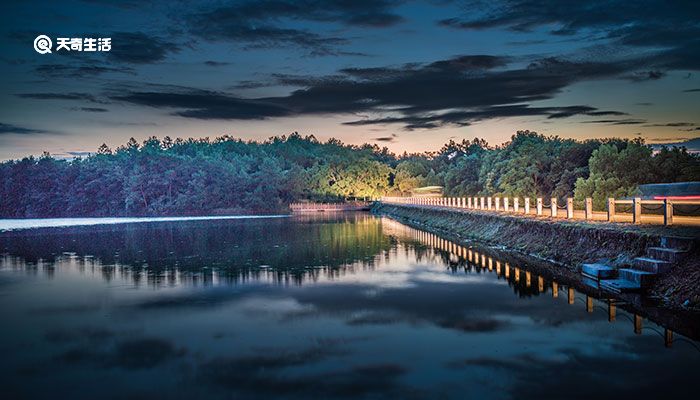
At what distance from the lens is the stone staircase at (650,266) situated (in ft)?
59.0

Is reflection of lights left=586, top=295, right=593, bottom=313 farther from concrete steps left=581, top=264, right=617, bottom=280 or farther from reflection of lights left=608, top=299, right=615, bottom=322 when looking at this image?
concrete steps left=581, top=264, right=617, bottom=280

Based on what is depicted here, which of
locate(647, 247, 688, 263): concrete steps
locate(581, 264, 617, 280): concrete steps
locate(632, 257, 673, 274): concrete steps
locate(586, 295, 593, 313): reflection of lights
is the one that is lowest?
locate(586, 295, 593, 313): reflection of lights

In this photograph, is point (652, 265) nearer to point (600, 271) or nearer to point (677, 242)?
point (677, 242)

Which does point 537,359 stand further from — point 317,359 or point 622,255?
point 622,255

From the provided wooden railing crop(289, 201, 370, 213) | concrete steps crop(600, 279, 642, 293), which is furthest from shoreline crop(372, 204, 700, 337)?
wooden railing crop(289, 201, 370, 213)

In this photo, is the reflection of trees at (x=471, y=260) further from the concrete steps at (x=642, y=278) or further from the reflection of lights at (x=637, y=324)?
the reflection of lights at (x=637, y=324)

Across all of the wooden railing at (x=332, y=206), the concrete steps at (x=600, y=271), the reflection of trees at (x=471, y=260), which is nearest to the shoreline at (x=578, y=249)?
the concrete steps at (x=600, y=271)

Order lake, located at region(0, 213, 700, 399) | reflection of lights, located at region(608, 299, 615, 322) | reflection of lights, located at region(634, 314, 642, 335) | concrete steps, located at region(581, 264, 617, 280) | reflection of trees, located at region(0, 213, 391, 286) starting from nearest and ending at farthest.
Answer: lake, located at region(0, 213, 700, 399), reflection of lights, located at region(634, 314, 642, 335), reflection of lights, located at region(608, 299, 615, 322), concrete steps, located at region(581, 264, 617, 280), reflection of trees, located at region(0, 213, 391, 286)

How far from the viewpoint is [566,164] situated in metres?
66.1

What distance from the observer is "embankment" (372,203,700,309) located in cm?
1711

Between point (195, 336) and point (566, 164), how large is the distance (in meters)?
57.3

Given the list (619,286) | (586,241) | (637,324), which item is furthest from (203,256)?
(637,324)

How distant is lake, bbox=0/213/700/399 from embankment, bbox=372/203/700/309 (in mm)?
1665

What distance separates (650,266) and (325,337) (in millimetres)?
10089
